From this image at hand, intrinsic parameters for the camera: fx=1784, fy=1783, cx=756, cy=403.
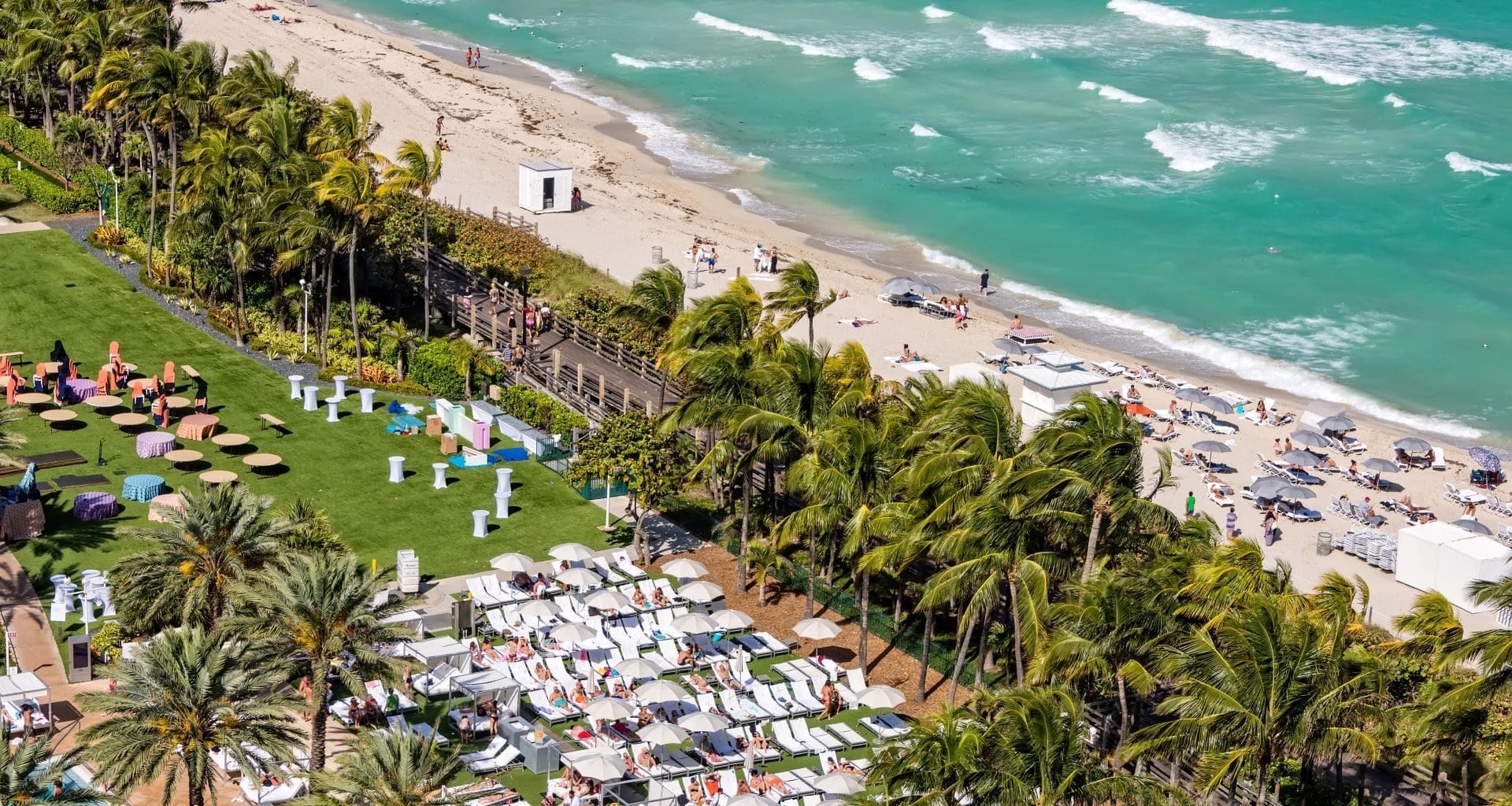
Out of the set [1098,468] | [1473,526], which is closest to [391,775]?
[1098,468]

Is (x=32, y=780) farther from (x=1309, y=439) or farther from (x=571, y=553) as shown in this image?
(x=1309, y=439)

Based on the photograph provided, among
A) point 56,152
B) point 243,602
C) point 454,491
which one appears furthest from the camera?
point 56,152

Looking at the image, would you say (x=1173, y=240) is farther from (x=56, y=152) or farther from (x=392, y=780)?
(x=392, y=780)

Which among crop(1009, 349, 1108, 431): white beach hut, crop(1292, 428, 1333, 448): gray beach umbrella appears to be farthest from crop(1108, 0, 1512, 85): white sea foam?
crop(1009, 349, 1108, 431): white beach hut

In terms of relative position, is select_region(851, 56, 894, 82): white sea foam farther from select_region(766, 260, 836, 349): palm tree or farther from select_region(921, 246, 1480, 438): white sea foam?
select_region(766, 260, 836, 349): palm tree

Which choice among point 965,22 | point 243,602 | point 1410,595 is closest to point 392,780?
point 243,602

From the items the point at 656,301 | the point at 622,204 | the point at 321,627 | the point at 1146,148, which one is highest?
the point at 656,301
